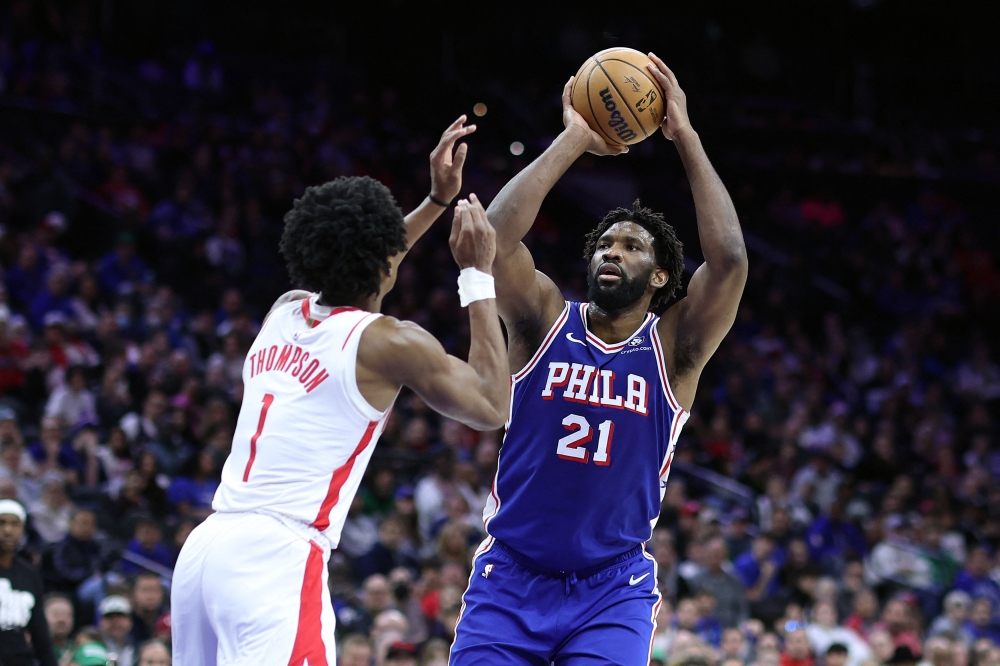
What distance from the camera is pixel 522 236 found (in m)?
4.77

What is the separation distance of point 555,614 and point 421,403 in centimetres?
809

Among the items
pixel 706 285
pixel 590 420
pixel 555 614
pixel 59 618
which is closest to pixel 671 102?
pixel 706 285

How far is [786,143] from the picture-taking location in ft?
69.6

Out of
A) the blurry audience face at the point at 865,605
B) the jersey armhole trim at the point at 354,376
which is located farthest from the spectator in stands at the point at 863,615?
the jersey armhole trim at the point at 354,376

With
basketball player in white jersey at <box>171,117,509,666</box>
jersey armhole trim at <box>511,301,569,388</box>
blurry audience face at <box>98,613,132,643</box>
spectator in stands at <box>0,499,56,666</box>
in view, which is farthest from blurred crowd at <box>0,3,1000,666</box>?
basketball player in white jersey at <box>171,117,509,666</box>

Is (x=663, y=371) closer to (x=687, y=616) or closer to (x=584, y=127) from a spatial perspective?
(x=584, y=127)

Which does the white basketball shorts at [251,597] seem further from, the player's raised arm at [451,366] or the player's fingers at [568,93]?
the player's fingers at [568,93]

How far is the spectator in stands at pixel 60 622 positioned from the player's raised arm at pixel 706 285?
5.15 meters

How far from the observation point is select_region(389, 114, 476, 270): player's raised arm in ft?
15.8

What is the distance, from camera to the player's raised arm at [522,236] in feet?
15.9

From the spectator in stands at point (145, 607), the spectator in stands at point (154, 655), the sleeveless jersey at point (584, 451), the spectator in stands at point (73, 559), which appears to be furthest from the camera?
the spectator in stands at point (73, 559)

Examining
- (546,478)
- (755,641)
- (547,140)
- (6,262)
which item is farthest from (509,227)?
(547,140)

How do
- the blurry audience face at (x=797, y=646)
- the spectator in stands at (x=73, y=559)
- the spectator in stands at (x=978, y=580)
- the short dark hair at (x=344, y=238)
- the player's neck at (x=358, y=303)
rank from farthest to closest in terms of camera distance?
the spectator in stands at (x=978, y=580) < the blurry audience face at (x=797, y=646) < the spectator in stands at (x=73, y=559) < the player's neck at (x=358, y=303) < the short dark hair at (x=344, y=238)

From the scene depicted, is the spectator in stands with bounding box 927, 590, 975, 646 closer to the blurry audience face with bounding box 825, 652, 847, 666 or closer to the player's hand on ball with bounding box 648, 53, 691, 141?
the blurry audience face with bounding box 825, 652, 847, 666
